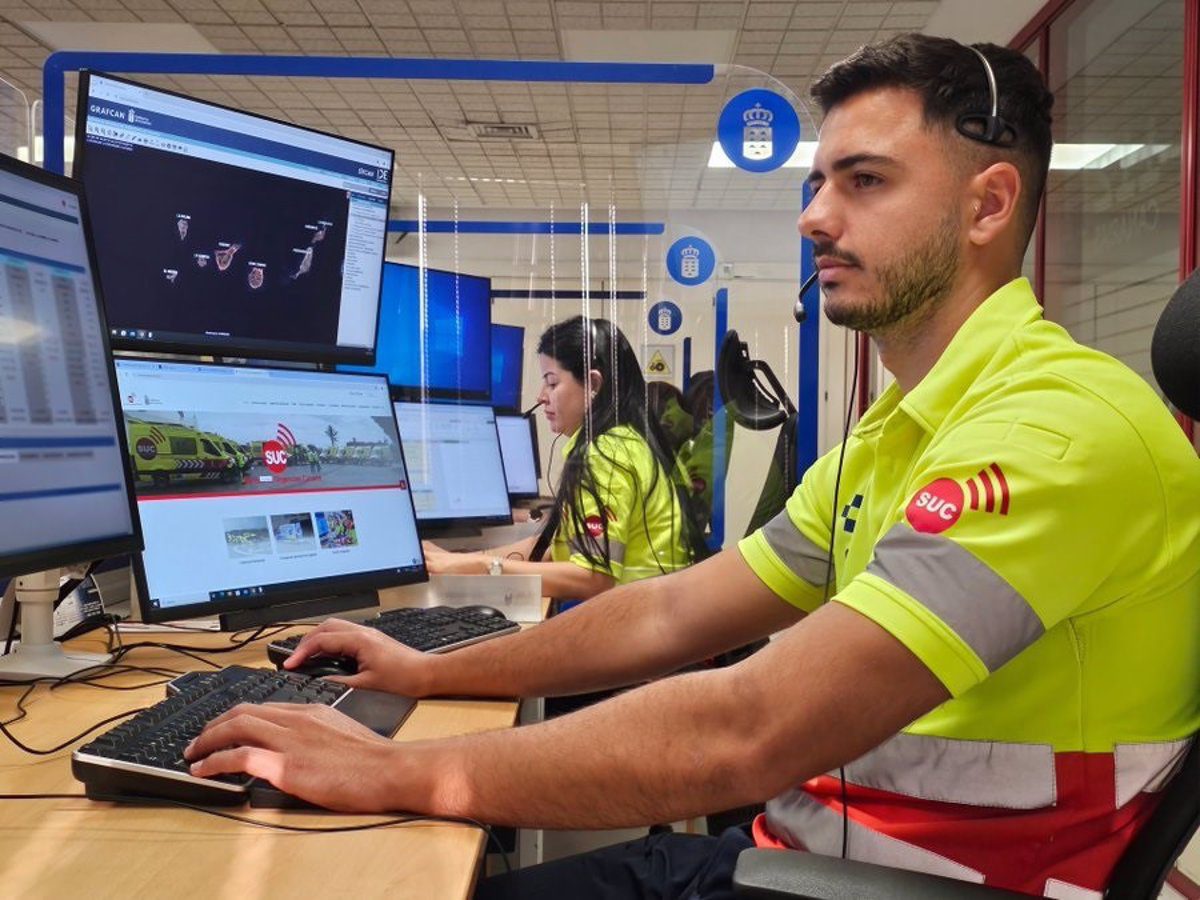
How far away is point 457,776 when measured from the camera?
839 mm

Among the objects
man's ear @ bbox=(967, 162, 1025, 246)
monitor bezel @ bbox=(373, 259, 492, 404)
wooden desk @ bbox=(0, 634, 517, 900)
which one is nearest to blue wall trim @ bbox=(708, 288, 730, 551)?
monitor bezel @ bbox=(373, 259, 492, 404)

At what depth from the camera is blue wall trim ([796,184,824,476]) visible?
2.71 metres

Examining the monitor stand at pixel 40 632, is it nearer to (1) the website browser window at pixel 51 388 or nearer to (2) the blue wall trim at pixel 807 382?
(1) the website browser window at pixel 51 388

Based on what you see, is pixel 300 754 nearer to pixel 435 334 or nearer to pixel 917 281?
pixel 917 281

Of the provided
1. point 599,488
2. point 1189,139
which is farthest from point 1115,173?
point 599,488

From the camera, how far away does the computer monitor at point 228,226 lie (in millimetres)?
1521

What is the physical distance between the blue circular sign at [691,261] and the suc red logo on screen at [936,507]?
7.03ft

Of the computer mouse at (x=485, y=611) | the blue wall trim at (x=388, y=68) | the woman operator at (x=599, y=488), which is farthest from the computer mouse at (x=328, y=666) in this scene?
the blue wall trim at (x=388, y=68)

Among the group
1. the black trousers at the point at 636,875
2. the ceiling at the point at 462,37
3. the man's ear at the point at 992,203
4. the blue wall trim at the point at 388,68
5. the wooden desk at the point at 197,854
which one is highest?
the ceiling at the point at 462,37

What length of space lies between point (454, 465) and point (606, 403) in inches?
18.6

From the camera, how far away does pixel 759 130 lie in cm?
269

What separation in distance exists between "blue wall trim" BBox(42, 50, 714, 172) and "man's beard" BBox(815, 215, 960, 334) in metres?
1.56

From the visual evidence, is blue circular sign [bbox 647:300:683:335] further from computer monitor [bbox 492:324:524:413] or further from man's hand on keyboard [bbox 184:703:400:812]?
man's hand on keyboard [bbox 184:703:400:812]

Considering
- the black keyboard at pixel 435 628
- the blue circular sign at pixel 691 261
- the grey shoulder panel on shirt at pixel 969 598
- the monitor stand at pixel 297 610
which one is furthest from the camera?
the blue circular sign at pixel 691 261
